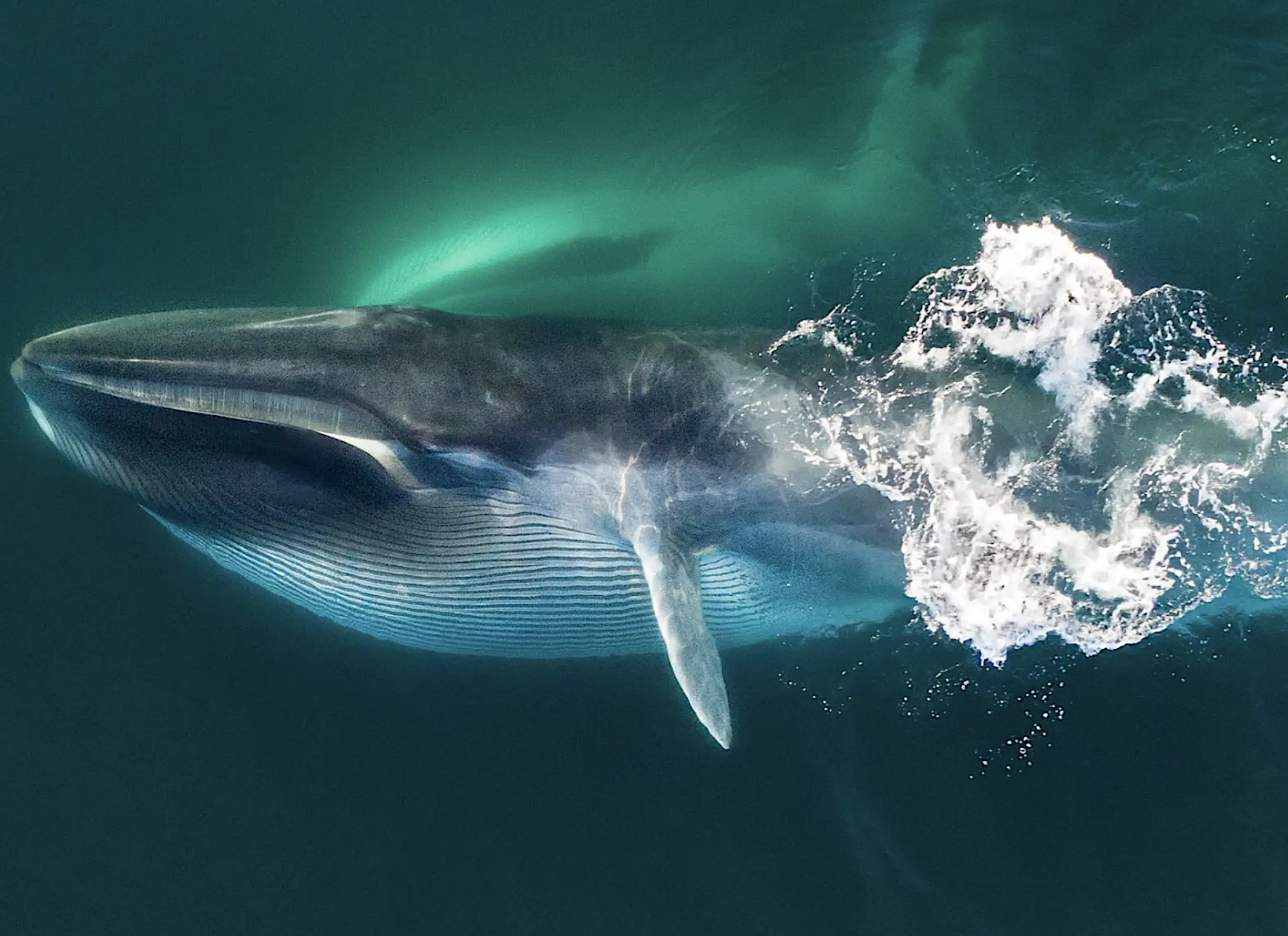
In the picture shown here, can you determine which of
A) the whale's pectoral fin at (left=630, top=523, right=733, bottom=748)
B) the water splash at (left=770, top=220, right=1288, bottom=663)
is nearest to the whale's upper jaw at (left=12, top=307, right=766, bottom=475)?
the whale's pectoral fin at (left=630, top=523, right=733, bottom=748)

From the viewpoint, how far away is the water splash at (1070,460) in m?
9.77

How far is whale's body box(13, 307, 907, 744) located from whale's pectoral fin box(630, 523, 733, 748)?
19 mm

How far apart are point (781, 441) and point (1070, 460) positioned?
2591 mm

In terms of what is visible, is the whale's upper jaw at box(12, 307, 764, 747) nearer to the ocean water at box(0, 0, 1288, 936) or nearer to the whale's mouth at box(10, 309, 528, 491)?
the whale's mouth at box(10, 309, 528, 491)

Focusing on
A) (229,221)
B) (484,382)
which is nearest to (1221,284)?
(484,382)

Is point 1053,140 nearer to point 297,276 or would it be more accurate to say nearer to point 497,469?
point 497,469

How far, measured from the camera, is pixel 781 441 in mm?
9633

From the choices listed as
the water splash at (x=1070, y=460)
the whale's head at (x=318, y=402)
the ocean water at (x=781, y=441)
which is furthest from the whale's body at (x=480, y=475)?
the ocean water at (x=781, y=441)

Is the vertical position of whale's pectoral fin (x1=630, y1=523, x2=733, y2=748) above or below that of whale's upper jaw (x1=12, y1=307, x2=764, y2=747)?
below

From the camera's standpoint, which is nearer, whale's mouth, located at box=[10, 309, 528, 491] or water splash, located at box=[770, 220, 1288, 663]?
whale's mouth, located at box=[10, 309, 528, 491]

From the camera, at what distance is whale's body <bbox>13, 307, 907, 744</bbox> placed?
318 inches

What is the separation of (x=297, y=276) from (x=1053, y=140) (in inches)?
331

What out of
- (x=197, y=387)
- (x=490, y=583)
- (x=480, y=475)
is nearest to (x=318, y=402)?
(x=197, y=387)

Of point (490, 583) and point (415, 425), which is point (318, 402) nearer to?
point (415, 425)
